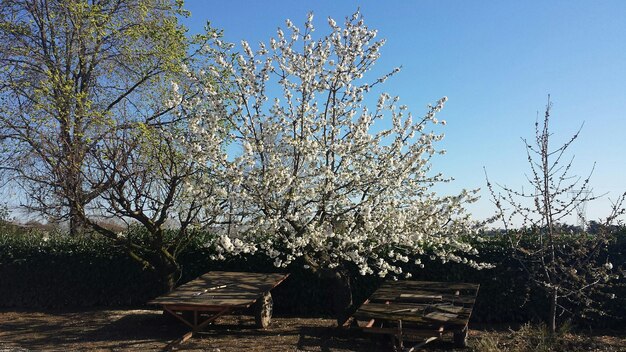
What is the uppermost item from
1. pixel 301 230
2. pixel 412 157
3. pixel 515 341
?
pixel 412 157

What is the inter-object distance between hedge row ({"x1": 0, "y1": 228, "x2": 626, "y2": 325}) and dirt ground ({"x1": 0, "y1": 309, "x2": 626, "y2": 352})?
669 mm

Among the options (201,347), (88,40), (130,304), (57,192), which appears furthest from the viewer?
(88,40)

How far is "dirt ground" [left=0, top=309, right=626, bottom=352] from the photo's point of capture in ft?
25.0

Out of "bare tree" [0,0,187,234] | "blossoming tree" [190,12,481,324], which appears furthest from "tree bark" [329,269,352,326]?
"bare tree" [0,0,187,234]

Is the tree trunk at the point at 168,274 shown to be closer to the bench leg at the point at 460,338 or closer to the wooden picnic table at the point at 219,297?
the wooden picnic table at the point at 219,297

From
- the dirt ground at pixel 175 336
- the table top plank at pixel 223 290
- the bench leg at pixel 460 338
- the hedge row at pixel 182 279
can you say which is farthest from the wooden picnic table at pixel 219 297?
the bench leg at pixel 460 338

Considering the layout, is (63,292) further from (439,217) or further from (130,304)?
(439,217)

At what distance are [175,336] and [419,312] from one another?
4019mm

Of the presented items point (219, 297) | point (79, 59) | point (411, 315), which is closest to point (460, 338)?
point (411, 315)

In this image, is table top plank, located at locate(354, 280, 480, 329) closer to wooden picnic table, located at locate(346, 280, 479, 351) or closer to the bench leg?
wooden picnic table, located at locate(346, 280, 479, 351)

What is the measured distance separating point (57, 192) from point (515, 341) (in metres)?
8.22

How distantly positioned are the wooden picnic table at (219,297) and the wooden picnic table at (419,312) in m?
1.78

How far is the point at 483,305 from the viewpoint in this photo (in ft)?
32.4

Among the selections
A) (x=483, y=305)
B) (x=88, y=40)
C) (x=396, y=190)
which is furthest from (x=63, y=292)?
(x=483, y=305)
